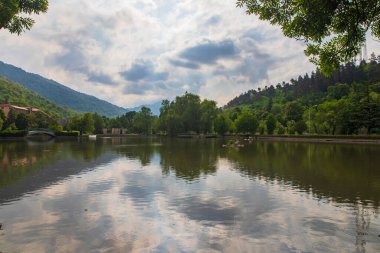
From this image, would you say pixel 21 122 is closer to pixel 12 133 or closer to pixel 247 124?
pixel 12 133

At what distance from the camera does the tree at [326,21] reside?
532 inches

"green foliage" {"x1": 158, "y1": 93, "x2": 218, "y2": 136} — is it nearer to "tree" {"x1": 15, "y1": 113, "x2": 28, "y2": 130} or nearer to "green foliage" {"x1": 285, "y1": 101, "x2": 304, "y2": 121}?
"green foliage" {"x1": 285, "y1": 101, "x2": 304, "y2": 121}

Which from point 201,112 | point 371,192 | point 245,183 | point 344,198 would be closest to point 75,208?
point 245,183

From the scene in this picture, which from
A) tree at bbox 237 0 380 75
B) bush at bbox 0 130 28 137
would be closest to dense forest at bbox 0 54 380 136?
bush at bbox 0 130 28 137

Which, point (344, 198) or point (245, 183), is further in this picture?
point (245, 183)

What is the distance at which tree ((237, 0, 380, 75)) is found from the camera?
1352cm

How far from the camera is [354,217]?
16062 millimetres

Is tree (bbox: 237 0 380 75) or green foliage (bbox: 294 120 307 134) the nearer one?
tree (bbox: 237 0 380 75)

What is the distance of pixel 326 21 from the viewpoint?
1441 cm

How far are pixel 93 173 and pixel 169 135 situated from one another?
13852 cm

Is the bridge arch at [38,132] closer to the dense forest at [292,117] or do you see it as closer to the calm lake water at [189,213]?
the dense forest at [292,117]

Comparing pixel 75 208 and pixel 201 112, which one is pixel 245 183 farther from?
pixel 201 112

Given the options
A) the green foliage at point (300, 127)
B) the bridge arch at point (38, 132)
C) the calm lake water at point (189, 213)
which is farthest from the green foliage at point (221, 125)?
the calm lake water at point (189, 213)

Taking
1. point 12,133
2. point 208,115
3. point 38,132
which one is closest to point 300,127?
point 208,115
